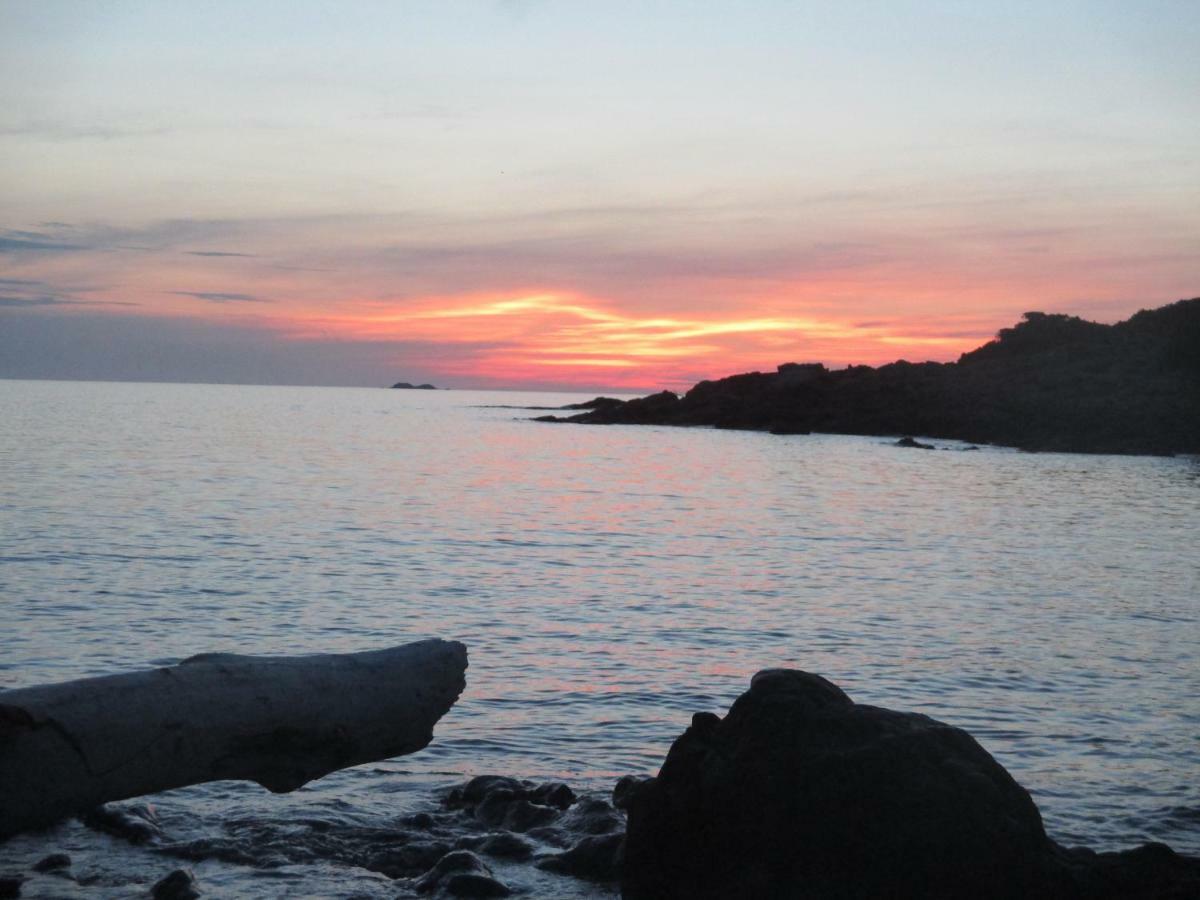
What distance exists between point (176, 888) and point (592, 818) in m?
3.05

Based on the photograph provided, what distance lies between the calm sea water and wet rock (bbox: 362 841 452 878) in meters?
0.33

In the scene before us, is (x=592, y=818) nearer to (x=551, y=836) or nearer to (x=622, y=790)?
(x=551, y=836)

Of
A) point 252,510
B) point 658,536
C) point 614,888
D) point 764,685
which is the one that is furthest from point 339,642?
point 252,510

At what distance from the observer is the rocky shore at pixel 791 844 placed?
20.2 ft

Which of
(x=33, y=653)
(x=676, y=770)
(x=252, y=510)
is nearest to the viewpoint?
(x=676, y=770)

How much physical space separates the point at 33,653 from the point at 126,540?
1192cm

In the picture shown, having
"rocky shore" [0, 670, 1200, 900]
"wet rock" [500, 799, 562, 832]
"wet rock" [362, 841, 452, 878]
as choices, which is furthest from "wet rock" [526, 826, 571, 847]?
"wet rock" [362, 841, 452, 878]

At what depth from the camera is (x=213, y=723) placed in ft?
20.6

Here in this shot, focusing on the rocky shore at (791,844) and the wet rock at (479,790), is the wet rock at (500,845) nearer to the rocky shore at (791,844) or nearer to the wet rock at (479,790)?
the rocky shore at (791,844)

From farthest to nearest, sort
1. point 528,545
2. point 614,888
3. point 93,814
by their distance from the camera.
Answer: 1. point 528,545
2. point 93,814
3. point 614,888

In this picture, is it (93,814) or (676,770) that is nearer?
(676,770)

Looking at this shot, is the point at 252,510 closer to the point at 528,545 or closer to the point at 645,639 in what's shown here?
the point at 528,545

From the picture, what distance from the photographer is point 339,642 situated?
15.3 meters

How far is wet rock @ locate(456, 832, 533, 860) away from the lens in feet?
26.2
